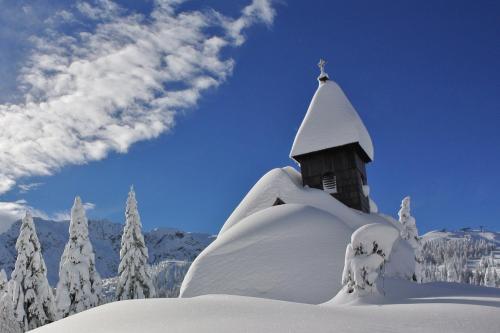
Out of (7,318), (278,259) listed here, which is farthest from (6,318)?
(278,259)

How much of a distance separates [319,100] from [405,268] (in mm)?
11562

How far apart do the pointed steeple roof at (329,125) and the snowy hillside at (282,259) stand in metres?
5.27

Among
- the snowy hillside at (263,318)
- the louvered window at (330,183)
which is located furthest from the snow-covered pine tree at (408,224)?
the snowy hillside at (263,318)

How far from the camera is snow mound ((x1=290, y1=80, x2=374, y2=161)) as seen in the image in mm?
24587

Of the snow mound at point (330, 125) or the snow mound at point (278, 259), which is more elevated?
the snow mound at point (330, 125)

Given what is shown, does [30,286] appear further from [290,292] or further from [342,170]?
[290,292]

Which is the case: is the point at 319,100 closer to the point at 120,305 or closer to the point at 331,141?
the point at 331,141

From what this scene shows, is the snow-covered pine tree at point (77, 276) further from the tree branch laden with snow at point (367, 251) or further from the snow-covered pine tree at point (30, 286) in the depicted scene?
the tree branch laden with snow at point (367, 251)

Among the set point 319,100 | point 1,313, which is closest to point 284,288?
point 319,100

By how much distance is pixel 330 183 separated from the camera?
24609mm

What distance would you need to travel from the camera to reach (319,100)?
26.7 metres

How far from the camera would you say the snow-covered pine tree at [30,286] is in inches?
1152

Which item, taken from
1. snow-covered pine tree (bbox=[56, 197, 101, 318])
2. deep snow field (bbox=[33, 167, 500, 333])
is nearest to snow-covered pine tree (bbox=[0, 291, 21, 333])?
snow-covered pine tree (bbox=[56, 197, 101, 318])

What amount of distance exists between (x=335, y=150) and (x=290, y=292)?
1141cm
